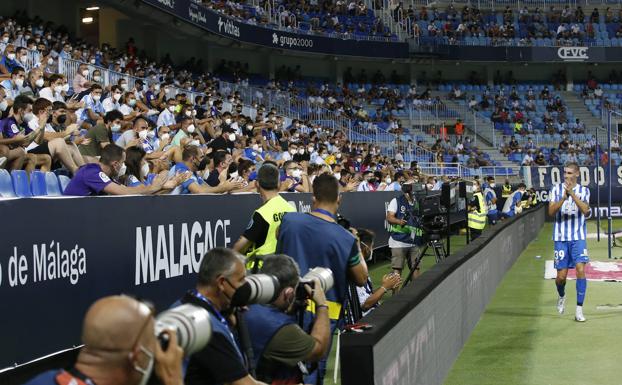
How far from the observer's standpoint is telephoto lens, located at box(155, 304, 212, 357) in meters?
2.84

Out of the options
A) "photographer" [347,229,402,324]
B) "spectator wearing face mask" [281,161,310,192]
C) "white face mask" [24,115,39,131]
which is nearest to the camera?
"photographer" [347,229,402,324]

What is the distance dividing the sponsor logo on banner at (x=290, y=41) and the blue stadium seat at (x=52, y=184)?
116 feet

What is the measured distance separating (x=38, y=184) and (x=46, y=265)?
1.81 metres

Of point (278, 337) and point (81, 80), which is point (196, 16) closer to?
point (81, 80)

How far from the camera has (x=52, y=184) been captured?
10.3m

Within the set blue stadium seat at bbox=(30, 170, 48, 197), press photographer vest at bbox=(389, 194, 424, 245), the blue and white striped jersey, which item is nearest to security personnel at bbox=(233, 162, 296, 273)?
blue stadium seat at bbox=(30, 170, 48, 197)

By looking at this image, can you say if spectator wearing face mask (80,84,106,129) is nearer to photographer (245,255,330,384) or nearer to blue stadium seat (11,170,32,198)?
blue stadium seat (11,170,32,198)

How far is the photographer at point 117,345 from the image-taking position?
8.99 feet

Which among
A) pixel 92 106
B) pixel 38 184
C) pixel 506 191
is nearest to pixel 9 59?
pixel 92 106

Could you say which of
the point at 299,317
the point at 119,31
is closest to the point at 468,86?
the point at 119,31

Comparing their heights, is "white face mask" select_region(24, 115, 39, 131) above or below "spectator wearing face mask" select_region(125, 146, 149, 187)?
above

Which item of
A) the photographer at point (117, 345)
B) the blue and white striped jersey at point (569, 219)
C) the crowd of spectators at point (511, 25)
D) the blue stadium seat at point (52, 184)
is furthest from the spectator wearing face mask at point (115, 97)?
the crowd of spectators at point (511, 25)

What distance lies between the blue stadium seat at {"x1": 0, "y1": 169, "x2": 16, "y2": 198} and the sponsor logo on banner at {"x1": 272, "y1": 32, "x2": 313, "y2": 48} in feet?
119

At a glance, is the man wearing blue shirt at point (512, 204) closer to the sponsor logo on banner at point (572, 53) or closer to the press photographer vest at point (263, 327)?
the sponsor logo on banner at point (572, 53)
